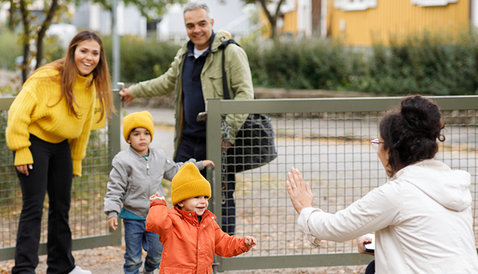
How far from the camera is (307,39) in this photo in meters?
15.4

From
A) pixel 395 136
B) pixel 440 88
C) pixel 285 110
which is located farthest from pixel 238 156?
pixel 440 88

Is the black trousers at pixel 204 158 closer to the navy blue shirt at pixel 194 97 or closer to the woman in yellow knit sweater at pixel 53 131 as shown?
the navy blue shirt at pixel 194 97

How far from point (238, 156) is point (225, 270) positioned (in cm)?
86

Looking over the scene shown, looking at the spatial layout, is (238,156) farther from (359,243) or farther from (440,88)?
(440,88)

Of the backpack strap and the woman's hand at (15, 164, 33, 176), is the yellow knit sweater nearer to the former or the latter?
the woman's hand at (15, 164, 33, 176)

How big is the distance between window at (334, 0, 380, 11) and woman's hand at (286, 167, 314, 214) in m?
16.7

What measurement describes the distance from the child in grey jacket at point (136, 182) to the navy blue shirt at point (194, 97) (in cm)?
51

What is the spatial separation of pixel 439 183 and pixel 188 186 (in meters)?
1.30

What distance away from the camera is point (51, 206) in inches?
150

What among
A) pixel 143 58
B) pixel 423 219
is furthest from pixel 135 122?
pixel 143 58

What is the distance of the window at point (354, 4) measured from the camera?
18172 millimetres

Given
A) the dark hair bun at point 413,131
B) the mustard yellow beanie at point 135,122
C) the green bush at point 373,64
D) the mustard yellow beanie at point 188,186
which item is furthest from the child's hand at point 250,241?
the green bush at point 373,64

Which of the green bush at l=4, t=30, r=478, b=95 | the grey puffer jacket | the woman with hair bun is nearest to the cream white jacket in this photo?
the woman with hair bun

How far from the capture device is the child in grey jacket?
340 cm
